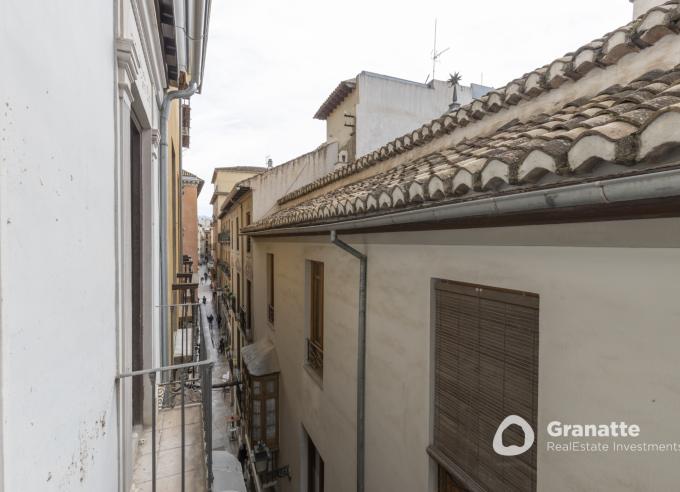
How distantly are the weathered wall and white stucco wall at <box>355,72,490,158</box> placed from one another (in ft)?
31.9

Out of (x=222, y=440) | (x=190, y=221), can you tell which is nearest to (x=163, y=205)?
(x=222, y=440)

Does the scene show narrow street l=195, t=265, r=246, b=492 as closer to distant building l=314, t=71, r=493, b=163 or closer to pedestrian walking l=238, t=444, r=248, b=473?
pedestrian walking l=238, t=444, r=248, b=473

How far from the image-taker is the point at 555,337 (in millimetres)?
2383

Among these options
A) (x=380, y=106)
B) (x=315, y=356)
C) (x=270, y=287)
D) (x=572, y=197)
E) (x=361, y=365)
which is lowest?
(x=315, y=356)

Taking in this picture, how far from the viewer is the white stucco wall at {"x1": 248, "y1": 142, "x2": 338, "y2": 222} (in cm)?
1284

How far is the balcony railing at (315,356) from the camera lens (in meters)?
6.62

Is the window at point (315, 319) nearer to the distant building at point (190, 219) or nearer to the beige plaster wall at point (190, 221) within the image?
the distant building at point (190, 219)

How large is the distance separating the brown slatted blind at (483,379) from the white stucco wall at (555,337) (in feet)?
0.42

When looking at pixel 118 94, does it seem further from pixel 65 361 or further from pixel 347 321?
pixel 347 321

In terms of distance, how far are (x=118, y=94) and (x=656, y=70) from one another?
3.74 m

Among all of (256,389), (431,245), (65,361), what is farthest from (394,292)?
(256,389)

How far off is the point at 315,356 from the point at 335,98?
914 cm

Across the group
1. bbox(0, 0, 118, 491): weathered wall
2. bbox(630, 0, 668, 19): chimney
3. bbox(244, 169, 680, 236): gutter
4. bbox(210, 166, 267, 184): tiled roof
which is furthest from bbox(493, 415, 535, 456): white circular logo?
bbox(210, 166, 267, 184): tiled roof

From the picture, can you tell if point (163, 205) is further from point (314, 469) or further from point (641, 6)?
point (641, 6)
